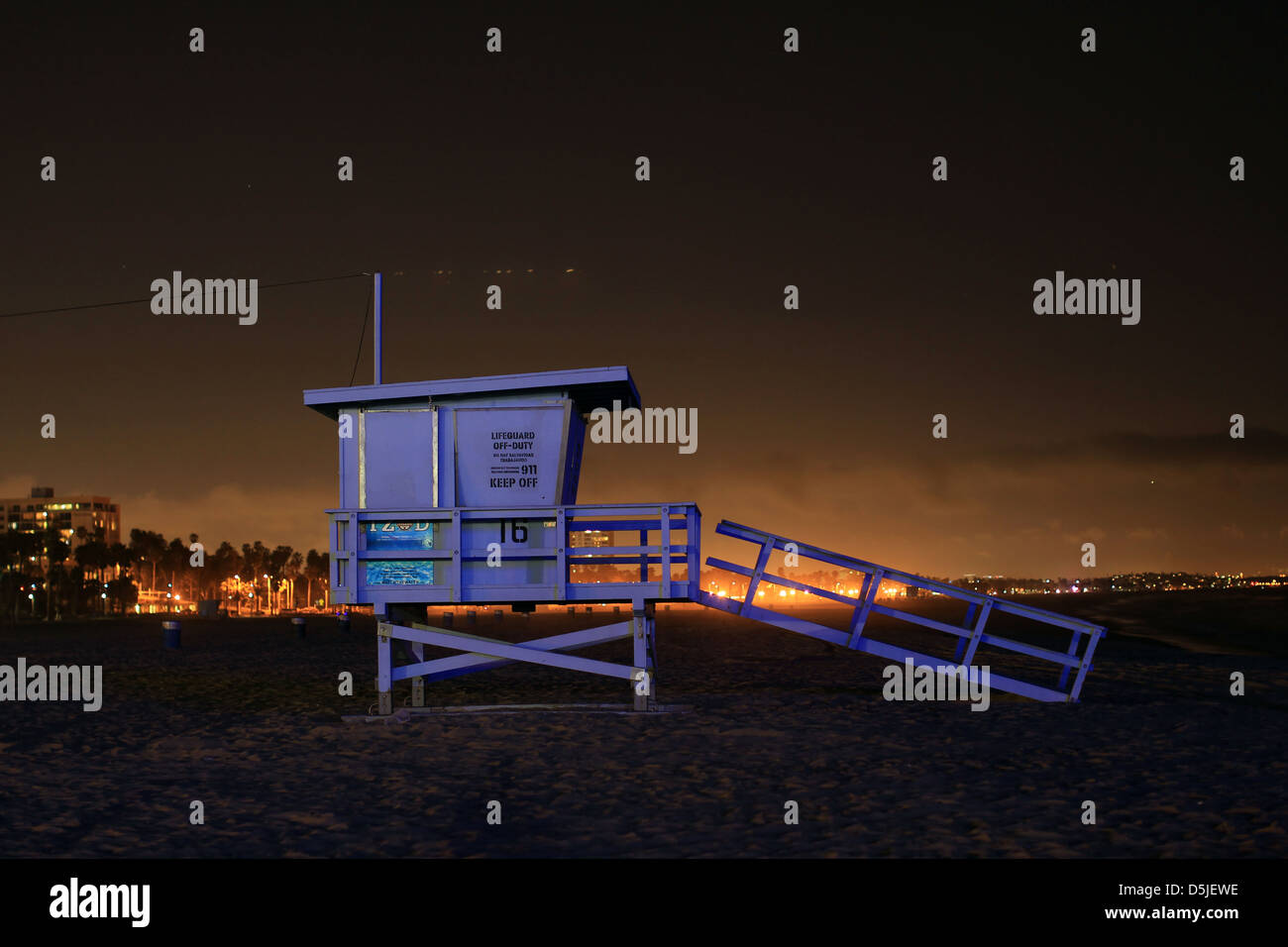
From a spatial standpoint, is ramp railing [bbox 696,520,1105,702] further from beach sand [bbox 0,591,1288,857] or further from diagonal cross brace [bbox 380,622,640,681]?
diagonal cross brace [bbox 380,622,640,681]

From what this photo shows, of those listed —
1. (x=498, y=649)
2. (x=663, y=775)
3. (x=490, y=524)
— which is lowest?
(x=663, y=775)

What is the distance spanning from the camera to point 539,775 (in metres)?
11.6

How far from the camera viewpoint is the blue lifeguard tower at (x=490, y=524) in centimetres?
1636

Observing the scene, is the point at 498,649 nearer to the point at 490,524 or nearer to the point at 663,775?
the point at 490,524

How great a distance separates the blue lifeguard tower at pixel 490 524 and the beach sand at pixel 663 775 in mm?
1432

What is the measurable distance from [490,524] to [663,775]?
628cm

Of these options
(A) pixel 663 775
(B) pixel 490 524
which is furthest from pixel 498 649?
(A) pixel 663 775

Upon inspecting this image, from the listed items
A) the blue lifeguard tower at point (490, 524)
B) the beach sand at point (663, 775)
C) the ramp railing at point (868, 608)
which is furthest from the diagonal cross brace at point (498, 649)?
the ramp railing at point (868, 608)

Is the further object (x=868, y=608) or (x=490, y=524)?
(x=868, y=608)

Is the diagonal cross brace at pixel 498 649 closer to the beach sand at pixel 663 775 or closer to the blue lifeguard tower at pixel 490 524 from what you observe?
the blue lifeguard tower at pixel 490 524

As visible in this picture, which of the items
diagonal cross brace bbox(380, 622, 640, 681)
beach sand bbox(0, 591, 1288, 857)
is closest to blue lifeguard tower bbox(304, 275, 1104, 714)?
diagonal cross brace bbox(380, 622, 640, 681)

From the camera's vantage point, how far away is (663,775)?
11516mm

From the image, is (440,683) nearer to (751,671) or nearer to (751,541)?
(751,671)

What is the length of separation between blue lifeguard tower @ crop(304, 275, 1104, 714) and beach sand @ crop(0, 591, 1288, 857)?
143 cm
